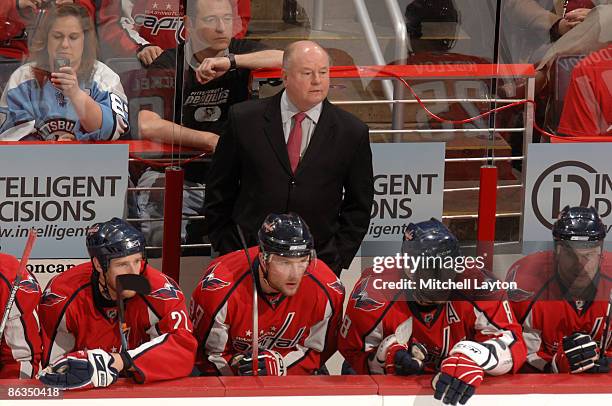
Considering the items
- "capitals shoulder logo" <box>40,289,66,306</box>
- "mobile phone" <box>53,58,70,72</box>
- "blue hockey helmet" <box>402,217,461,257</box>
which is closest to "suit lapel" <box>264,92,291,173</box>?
"blue hockey helmet" <box>402,217,461,257</box>

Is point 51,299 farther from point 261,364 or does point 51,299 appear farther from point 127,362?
point 261,364

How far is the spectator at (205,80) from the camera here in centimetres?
554

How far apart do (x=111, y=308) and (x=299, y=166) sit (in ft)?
3.10

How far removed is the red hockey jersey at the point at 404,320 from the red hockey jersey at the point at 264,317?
88 millimetres

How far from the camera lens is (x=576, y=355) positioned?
4551mm

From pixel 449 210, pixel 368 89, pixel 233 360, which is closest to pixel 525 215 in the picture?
pixel 449 210

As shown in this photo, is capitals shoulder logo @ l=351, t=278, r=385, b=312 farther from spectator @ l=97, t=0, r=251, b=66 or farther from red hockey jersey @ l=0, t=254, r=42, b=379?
spectator @ l=97, t=0, r=251, b=66

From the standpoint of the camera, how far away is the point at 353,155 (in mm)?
5246

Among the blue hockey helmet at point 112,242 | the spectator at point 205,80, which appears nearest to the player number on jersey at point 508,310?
the blue hockey helmet at point 112,242

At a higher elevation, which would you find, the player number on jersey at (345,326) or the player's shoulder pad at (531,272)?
the player's shoulder pad at (531,272)

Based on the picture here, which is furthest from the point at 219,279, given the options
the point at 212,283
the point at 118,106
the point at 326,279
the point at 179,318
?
the point at 118,106

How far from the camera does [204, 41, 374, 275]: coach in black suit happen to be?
522cm

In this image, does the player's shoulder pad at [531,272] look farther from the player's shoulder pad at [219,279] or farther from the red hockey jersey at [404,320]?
the player's shoulder pad at [219,279]

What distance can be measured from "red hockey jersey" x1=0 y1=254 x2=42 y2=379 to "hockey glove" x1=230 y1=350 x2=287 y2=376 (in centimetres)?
65
